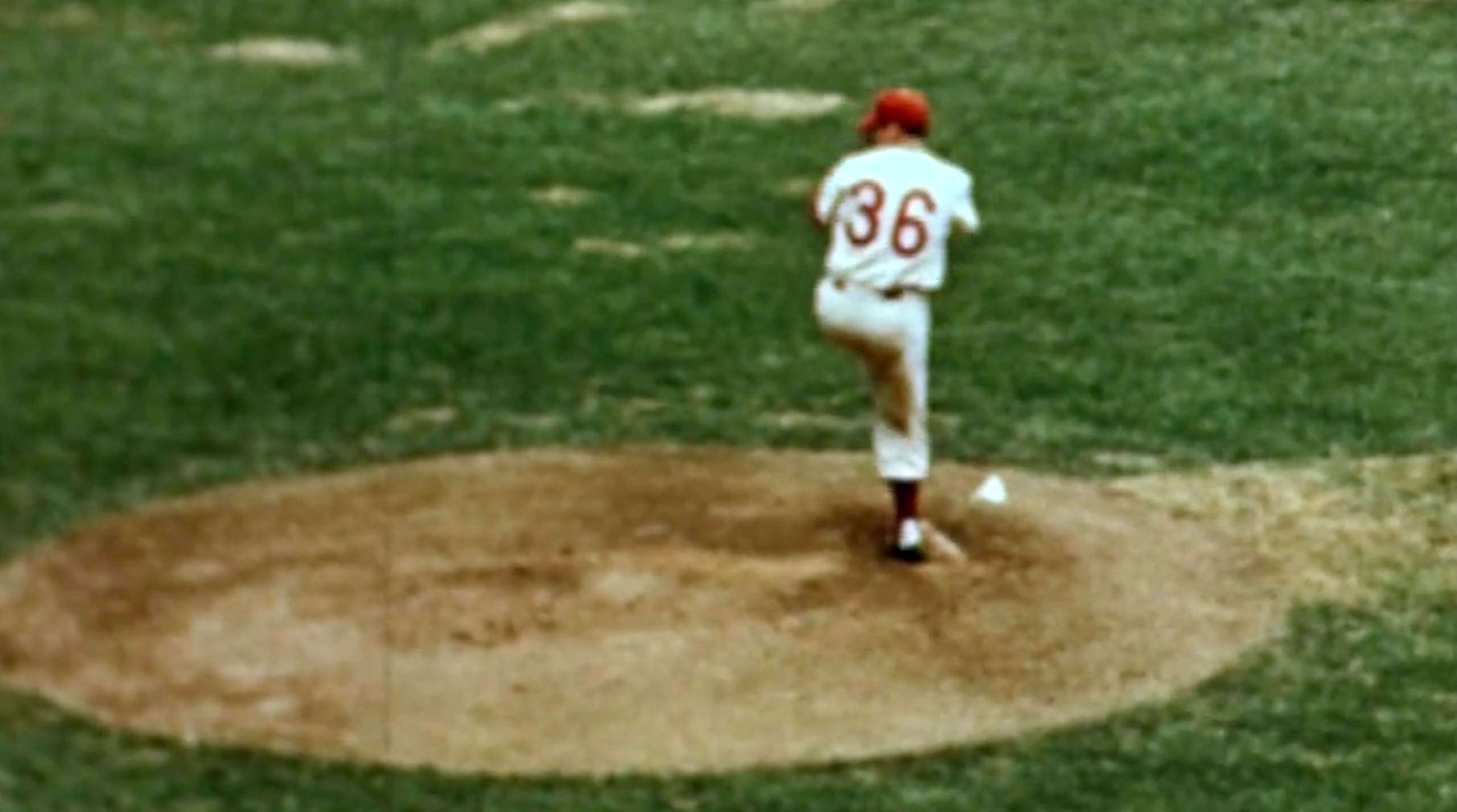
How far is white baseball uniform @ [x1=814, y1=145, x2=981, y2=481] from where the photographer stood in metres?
9.21

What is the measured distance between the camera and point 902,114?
935 centimetres

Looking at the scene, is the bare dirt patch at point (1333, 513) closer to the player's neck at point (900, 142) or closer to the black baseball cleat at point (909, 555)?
the black baseball cleat at point (909, 555)

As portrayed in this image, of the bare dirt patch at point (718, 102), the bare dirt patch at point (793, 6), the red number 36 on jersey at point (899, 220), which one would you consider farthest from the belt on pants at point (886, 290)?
the bare dirt patch at point (793, 6)

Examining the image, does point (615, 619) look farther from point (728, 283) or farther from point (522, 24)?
point (522, 24)

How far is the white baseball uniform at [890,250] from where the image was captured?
30.2 feet

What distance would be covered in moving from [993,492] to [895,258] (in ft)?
5.28

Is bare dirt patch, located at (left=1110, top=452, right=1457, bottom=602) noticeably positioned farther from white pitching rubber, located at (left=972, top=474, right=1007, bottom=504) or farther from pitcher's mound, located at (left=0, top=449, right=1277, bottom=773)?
white pitching rubber, located at (left=972, top=474, right=1007, bottom=504)

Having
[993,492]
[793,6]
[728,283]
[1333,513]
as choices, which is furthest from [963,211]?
[793,6]

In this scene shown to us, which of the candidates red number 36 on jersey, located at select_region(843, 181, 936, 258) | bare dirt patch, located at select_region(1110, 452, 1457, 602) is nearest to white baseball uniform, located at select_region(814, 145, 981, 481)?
red number 36 on jersey, located at select_region(843, 181, 936, 258)

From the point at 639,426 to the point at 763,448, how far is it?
2.37ft

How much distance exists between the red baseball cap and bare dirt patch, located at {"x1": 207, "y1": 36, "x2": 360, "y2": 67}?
9380 millimetres

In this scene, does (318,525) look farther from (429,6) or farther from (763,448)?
(429,6)

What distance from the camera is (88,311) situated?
13297mm

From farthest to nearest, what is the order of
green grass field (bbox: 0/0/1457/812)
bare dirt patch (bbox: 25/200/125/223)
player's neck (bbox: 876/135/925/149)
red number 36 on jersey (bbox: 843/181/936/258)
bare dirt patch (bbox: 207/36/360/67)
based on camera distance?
bare dirt patch (bbox: 207/36/360/67) → bare dirt patch (bbox: 25/200/125/223) → player's neck (bbox: 876/135/925/149) → red number 36 on jersey (bbox: 843/181/936/258) → green grass field (bbox: 0/0/1457/812)
